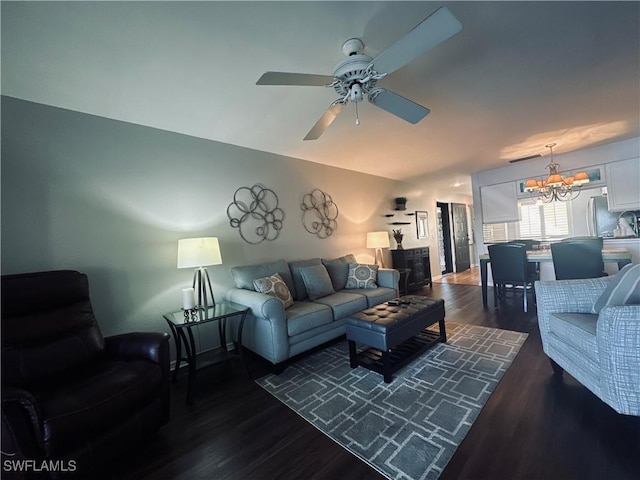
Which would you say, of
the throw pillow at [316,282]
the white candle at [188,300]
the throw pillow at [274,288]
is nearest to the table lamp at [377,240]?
the throw pillow at [316,282]

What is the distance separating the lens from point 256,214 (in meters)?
3.38

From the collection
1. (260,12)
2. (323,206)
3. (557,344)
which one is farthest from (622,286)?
(323,206)

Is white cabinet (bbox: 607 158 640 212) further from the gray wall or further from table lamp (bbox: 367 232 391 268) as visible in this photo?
the gray wall

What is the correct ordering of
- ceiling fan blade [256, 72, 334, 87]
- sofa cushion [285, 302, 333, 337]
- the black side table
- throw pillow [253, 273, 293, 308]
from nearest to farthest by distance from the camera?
ceiling fan blade [256, 72, 334, 87] < the black side table < sofa cushion [285, 302, 333, 337] < throw pillow [253, 273, 293, 308]

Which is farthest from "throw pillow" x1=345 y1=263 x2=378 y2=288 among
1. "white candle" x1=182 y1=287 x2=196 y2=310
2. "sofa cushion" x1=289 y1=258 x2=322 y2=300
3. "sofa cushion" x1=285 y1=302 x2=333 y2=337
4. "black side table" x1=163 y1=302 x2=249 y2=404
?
"white candle" x1=182 y1=287 x2=196 y2=310

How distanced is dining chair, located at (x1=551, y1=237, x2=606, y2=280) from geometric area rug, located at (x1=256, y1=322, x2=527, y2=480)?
1.27 m

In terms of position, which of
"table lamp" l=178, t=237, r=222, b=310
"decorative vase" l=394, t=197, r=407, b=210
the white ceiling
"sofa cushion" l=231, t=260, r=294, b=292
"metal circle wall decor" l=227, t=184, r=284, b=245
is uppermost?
the white ceiling

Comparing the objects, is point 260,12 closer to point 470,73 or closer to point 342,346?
point 470,73

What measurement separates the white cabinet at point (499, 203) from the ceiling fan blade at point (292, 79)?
208 inches

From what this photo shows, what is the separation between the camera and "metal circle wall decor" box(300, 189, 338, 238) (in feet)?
13.0

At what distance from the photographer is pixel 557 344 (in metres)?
1.89

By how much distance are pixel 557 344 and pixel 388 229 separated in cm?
384

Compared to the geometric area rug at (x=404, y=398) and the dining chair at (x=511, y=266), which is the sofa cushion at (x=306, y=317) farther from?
the dining chair at (x=511, y=266)

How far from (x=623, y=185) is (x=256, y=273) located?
595 cm
